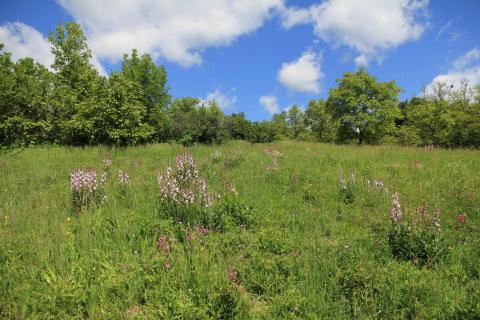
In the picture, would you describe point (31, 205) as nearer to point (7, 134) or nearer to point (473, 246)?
point (473, 246)

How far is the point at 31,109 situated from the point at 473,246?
24426mm

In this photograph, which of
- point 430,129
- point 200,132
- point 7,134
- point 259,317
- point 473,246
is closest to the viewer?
point 259,317

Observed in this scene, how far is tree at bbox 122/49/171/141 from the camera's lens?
84.0ft

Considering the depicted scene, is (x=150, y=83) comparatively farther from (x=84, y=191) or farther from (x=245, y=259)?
(x=245, y=259)

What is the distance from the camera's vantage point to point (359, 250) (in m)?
→ 4.77

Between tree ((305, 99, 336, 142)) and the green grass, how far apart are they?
182 feet

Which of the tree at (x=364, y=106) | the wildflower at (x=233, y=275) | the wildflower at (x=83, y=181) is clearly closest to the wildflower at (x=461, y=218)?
the wildflower at (x=233, y=275)

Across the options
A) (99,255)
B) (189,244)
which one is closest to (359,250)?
(189,244)

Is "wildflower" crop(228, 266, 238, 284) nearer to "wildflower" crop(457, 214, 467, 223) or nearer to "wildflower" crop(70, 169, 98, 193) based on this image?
"wildflower" crop(70, 169, 98, 193)

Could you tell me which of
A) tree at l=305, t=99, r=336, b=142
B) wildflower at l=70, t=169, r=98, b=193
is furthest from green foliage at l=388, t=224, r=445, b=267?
tree at l=305, t=99, r=336, b=142

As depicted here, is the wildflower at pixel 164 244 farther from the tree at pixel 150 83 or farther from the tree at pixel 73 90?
the tree at pixel 150 83

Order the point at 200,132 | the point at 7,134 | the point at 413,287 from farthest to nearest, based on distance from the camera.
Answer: the point at 200,132 < the point at 7,134 < the point at 413,287

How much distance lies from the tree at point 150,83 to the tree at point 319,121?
41.7 meters

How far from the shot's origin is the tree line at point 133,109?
17.8 m
